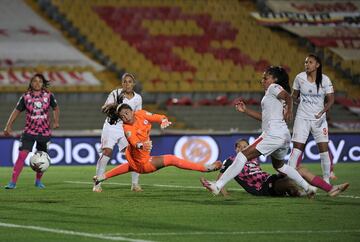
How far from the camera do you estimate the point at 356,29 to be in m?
43.8

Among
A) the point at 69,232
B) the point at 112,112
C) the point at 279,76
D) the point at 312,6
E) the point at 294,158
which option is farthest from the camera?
the point at 312,6

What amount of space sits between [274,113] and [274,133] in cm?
29

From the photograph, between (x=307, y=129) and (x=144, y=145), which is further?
(x=307, y=129)

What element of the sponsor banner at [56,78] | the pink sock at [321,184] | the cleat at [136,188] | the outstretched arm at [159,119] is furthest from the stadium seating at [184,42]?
the pink sock at [321,184]

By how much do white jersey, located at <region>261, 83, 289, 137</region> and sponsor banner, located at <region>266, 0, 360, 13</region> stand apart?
3025cm

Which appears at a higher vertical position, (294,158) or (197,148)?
(197,148)

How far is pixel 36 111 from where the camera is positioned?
1659 cm

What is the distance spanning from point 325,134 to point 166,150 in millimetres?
9920

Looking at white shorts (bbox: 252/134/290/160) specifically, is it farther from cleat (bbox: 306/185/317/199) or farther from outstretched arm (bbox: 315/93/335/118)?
outstretched arm (bbox: 315/93/335/118)


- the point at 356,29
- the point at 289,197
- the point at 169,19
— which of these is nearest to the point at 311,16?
the point at 356,29

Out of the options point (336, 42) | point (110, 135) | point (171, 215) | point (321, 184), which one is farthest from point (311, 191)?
point (336, 42)

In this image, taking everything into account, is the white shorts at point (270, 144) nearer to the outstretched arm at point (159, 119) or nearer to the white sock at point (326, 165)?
the outstretched arm at point (159, 119)

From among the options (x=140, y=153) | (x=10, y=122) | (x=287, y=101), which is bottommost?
(x=140, y=153)

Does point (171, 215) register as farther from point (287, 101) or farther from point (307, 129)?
point (307, 129)
